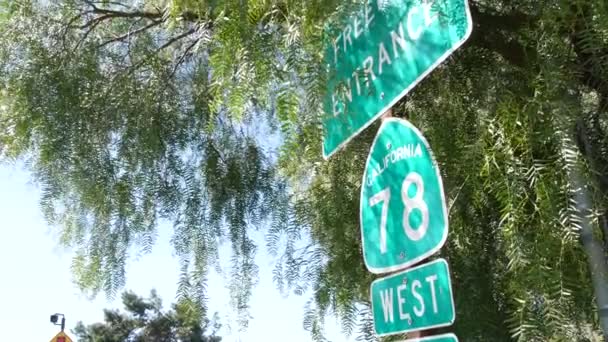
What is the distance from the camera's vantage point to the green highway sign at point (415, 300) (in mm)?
889

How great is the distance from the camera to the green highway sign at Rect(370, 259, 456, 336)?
2.92 feet

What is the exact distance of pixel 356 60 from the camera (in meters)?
1.21

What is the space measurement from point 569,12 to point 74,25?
188 centimetres

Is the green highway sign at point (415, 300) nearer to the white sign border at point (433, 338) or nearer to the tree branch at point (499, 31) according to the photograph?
the white sign border at point (433, 338)

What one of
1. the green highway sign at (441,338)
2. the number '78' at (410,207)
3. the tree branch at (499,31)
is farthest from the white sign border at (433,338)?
the tree branch at (499,31)

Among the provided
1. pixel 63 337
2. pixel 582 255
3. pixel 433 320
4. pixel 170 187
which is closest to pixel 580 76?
pixel 582 255

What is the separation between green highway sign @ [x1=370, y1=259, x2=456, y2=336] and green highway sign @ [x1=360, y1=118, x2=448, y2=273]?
2 centimetres

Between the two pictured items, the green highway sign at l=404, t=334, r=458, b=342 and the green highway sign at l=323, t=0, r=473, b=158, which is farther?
the green highway sign at l=323, t=0, r=473, b=158

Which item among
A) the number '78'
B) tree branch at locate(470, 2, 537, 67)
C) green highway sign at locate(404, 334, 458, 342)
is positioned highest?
tree branch at locate(470, 2, 537, 67)

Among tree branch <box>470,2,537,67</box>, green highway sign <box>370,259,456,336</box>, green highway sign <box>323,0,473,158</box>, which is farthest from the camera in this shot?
tree branch <box>470,2,537,67</box>

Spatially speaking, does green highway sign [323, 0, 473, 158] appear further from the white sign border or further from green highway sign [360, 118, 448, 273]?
the white sign border

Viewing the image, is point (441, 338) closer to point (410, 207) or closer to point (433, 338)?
point (433, 338)

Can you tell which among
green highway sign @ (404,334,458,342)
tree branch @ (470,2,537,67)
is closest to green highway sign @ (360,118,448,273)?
green highway sign @ (404,334,458,342)

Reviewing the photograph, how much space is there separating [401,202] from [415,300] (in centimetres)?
14
